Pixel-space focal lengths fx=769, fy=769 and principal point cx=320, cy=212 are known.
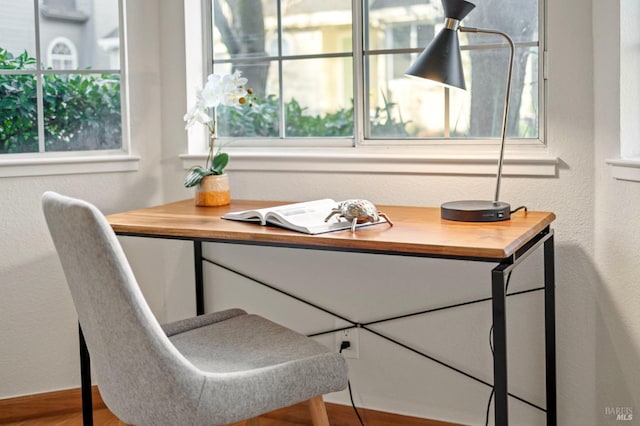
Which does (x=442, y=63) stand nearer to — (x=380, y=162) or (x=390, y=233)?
(x=390, y=233)

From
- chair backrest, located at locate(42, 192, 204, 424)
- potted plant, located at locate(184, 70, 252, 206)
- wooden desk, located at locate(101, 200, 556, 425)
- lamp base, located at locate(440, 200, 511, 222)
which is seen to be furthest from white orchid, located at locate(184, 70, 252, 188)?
chair backrest, located at locate(42, 192, 204, 424)

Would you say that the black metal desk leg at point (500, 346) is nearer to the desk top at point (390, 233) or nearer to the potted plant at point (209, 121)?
the desk top at point (390, 233)

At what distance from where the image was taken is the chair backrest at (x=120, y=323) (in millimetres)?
1460

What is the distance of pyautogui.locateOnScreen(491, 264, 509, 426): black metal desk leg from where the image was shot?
1593 mm

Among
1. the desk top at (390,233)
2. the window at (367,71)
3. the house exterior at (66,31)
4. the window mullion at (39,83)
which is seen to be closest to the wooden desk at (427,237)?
the desk top at (390,233)

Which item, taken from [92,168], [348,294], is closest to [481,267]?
[348,294]

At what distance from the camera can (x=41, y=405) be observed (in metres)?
2.71

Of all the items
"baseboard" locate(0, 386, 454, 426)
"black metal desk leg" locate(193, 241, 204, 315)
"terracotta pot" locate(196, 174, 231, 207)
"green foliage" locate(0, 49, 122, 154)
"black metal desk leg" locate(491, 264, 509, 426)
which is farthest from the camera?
"black metal desk leg" locate(193, 241, 204, 315)

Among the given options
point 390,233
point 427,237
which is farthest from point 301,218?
point 427,237

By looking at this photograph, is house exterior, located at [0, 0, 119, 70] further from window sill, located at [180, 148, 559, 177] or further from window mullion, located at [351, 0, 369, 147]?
window mullion, located at [351, 0, 369, 147]

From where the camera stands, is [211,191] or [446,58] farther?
[211,191]

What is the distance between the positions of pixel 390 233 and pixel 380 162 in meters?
0.63

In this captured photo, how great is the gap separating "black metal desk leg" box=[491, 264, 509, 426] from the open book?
0.47 meters

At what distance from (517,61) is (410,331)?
908 mm
